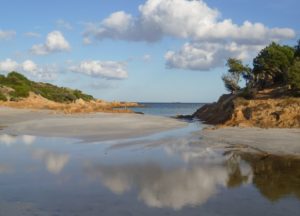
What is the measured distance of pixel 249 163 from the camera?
1856 centimetres

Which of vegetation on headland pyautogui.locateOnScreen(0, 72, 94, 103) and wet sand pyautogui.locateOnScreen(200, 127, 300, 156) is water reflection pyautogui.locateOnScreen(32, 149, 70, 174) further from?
vegetation on headland pyautogui.locateOnScreen(0, 72, 94, 103)

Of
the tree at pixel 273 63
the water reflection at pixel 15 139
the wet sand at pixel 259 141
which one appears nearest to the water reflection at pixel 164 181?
the wet sand at pixel 259 141

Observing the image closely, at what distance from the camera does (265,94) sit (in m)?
51.6

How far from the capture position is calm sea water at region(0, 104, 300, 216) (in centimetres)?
1119

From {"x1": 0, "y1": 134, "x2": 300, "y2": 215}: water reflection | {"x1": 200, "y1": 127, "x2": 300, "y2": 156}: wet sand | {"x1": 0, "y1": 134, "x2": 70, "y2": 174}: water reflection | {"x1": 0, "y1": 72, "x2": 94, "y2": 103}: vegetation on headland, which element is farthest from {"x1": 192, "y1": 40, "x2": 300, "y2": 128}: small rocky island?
{"x1": 0, "y1": 72, "x2": 94, "y2": 103}: vegetation on headland

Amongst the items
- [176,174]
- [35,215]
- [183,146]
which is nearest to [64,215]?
[35,215]

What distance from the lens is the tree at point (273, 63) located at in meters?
58.8

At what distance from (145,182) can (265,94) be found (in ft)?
130

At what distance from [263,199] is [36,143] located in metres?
17.3

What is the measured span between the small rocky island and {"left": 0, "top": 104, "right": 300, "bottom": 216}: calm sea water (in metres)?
15.8

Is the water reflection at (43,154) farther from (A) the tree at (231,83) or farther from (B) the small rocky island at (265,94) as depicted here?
(A) the tree at (231,83)

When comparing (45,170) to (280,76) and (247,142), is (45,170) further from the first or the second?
(280,76)

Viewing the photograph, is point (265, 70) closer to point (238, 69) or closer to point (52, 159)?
point (238, 69)

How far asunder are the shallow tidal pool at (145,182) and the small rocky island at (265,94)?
1571 centimetres
